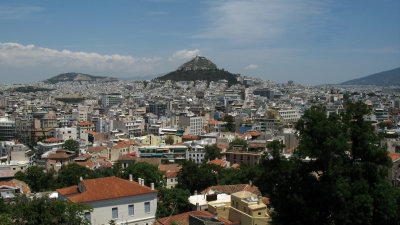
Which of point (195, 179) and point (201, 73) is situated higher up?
point (201, 73)

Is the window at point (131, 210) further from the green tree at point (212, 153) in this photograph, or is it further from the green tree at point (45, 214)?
the green tree at point (212, 153)

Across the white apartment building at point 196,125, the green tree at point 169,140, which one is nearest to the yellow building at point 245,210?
the green tree at point 169,140

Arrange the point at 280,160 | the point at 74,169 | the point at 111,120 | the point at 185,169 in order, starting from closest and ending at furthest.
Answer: the point at 280,160 → the point at 185,169 → the point at 74,169 → the point at 111,120

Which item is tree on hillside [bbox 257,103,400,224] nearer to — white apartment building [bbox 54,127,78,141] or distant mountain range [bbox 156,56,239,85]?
white apartment building [bbox 54,127,78,141]

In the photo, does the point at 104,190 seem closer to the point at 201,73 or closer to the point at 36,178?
the point at 36,178

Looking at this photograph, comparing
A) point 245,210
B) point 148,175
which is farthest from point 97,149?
point 245,210

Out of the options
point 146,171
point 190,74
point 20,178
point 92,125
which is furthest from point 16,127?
point 190,74

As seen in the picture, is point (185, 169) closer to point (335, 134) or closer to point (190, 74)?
point (335, 134)
